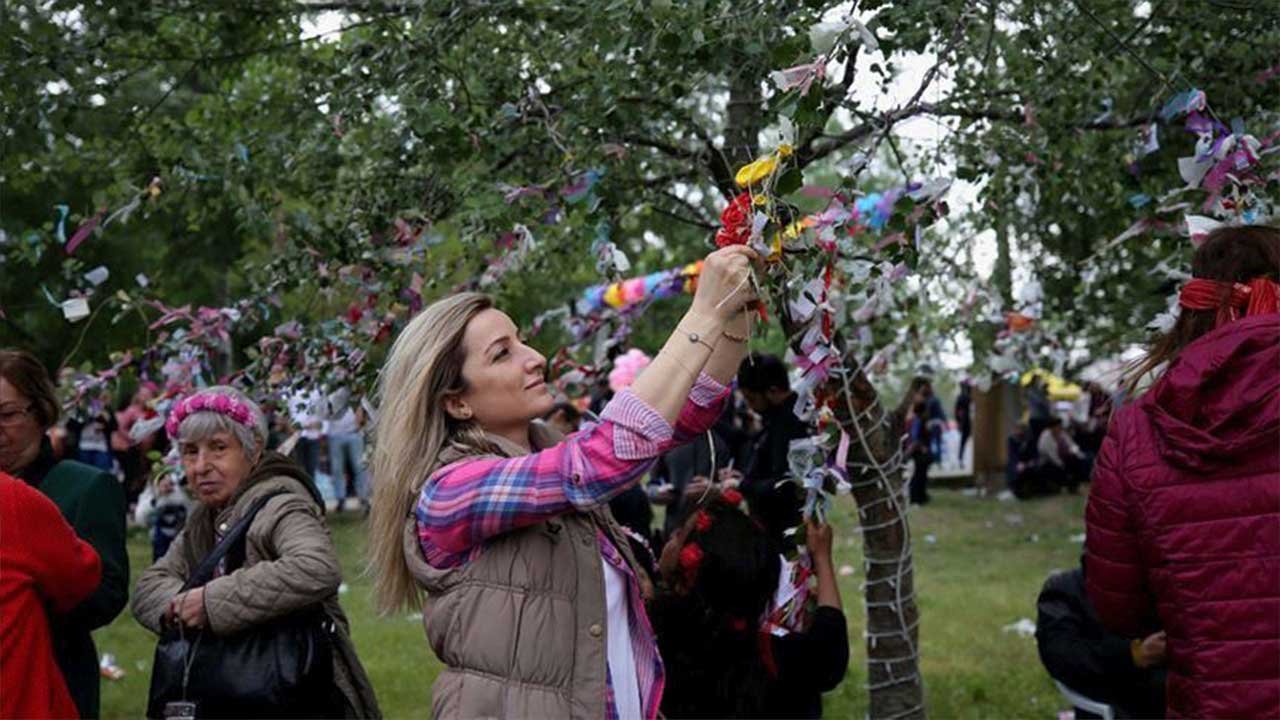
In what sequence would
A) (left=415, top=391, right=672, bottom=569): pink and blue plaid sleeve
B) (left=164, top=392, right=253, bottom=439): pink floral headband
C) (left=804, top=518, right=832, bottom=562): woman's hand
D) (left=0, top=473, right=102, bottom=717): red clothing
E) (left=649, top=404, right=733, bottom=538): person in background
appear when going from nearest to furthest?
(left=415, top=391, right=672, bottom=569): pink and blue plaid sleeve → (left=0, top=473, right=102, bottom=717): red clothing → (left=804, top=518, right=832, bottom=562): woman's hand → (left=164, top=392, right=253, bottom=439): pink floral headband → (left=649, top=404, right=733, bottom=538): person in background

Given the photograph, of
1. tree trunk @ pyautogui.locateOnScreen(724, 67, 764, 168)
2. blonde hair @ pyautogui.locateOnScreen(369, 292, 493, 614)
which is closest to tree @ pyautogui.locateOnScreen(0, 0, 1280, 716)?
tree trunk @ pyautogui.locateOnScreen(724, 67, 764, 168)

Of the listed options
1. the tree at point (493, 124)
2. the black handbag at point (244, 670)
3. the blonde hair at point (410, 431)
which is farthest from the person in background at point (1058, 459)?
the blonde hair at point (410, 431)

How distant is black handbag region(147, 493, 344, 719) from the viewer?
3.63m

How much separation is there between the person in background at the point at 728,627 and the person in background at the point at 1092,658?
733mm

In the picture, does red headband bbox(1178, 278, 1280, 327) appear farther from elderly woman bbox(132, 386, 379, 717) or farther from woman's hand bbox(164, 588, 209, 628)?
woman's hand bbox(164, 588, 209, 628)

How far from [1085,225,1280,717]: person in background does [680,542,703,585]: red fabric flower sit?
1094mm

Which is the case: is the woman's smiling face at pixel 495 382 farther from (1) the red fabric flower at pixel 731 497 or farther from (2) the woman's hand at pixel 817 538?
(2) the woman's hand at pixel 817 538

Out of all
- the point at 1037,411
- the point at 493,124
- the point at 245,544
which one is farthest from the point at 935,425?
the point at 245,544

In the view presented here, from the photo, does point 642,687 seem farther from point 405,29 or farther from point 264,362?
point 405,29

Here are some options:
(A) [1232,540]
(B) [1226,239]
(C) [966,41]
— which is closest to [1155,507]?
(A) [1232,540]

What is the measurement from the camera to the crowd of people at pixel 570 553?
2381 millimetres

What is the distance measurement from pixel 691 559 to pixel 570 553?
1.11 m

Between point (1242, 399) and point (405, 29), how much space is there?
329cm

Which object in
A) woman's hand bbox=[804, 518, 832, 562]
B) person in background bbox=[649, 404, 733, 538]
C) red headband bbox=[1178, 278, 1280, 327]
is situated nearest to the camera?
red headband bbox=[1178, 278, 1280, 327]
